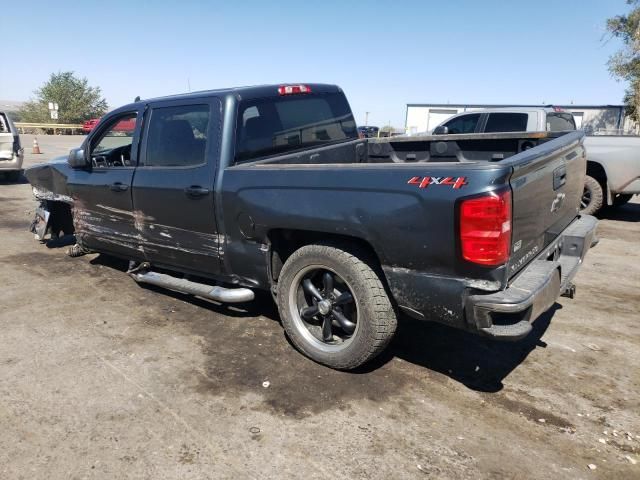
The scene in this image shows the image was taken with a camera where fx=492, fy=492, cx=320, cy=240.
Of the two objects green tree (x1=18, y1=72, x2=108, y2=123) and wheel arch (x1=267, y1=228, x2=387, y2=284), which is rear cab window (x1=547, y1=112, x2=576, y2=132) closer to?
wheel arch (x1=267, y1=228, x2=387, y2=284)

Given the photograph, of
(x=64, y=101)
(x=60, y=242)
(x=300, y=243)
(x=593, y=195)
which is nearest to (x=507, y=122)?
(x=593, y=195)

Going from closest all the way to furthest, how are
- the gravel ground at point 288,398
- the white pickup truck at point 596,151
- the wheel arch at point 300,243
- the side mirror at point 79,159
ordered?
the gravel ground at point 288,398 → the wheel arch at point 300,243 → the side mirror at point 79,159 → the white pickup truck at point 596,151

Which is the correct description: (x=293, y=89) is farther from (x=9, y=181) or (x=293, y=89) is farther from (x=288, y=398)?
(x=9, y=181)

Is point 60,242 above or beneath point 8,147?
beneath

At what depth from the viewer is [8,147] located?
11.8 m

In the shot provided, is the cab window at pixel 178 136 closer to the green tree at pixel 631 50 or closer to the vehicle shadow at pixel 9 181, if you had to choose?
the vehicle shadow at pixel 9 181

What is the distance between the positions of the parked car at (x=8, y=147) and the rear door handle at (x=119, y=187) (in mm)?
9149

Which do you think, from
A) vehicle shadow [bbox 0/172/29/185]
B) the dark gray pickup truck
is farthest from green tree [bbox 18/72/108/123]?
the dark gray pickup truck

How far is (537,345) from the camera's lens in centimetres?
373

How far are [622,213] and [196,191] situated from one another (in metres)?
8.51

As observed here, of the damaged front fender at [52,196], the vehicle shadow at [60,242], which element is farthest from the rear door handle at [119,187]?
the vehicle shadow at [60,242]

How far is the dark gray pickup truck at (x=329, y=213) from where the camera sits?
2639mm

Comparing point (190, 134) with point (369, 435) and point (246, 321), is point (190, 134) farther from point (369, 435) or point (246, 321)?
point (369, 435)

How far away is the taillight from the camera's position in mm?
4207
